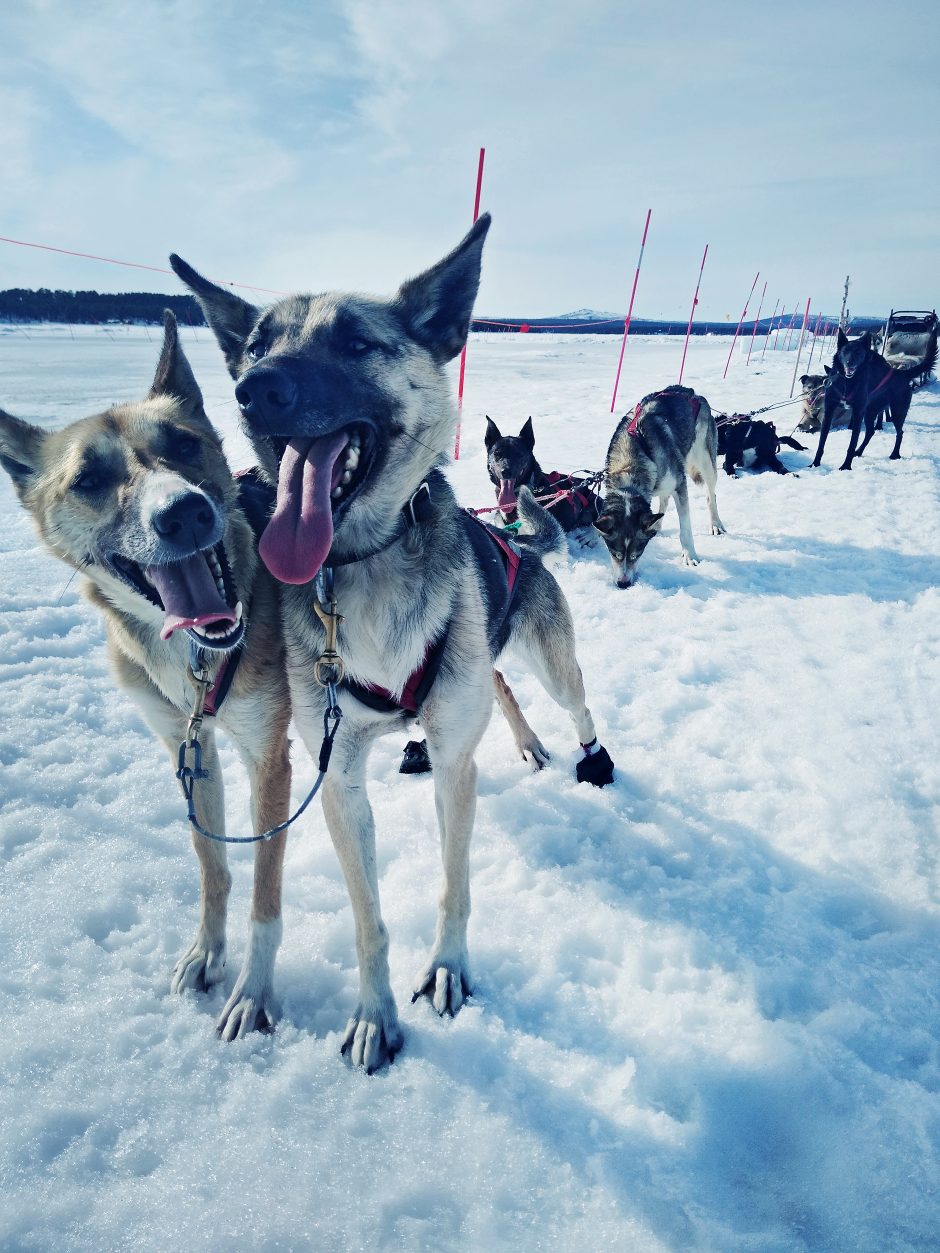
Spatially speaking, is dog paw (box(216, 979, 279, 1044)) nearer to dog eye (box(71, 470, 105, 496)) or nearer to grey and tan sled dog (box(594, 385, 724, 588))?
dog eye (box(71, 470, 105, 496))

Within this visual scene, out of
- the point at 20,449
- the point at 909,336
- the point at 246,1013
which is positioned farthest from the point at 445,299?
the point at 909,336

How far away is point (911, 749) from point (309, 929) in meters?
2.68

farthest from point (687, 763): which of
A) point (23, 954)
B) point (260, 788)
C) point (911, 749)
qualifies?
point (23, 954)

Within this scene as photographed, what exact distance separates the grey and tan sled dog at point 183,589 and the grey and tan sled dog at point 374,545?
148 mm

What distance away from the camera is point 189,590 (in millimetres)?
1517

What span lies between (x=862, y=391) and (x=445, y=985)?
9800 millimetres

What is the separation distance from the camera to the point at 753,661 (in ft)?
12.1

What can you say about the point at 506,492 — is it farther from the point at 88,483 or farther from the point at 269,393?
the point at 269,393

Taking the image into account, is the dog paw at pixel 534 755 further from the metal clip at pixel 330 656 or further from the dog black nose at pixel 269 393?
the dog black nose at pixel 269 393

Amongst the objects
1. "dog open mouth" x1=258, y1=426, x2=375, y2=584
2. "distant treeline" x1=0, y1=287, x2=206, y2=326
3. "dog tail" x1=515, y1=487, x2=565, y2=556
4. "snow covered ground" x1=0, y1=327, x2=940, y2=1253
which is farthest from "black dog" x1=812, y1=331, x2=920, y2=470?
"distant treeline" x1=0, y1=287, x2=206, y2=326

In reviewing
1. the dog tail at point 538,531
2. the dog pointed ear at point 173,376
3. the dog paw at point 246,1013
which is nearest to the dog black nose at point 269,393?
the dog pointed ear at point 173,376

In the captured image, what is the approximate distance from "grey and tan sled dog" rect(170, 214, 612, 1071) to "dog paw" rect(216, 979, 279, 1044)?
0.25 m

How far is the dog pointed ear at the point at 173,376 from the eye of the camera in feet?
6.47

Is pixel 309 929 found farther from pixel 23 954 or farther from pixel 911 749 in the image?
pixel 911 749
